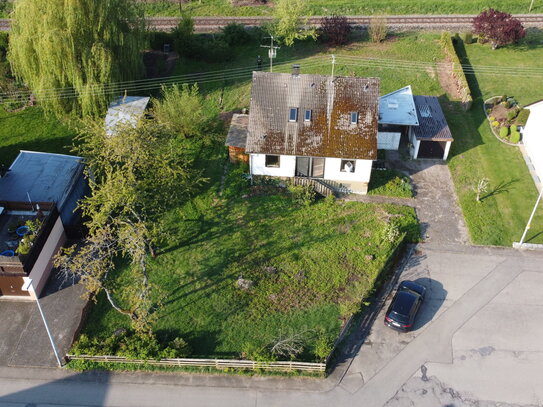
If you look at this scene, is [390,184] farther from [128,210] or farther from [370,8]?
[370,8]

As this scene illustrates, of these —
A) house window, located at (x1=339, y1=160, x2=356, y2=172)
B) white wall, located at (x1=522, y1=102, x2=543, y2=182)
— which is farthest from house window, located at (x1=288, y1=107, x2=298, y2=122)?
white wall, located at (x1=522, y1=102, x2=543, y2=182)

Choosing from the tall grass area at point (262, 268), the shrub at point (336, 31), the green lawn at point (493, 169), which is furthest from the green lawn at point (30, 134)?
the green lawn at point (493, 169)

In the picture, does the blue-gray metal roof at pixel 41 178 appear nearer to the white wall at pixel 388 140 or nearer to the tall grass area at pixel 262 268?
the tall grass area at pixel 262 268

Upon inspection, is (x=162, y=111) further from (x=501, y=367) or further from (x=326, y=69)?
(x=501, y=367)

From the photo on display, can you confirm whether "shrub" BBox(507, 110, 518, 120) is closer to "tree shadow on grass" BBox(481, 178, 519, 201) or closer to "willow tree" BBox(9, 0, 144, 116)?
"tree shadow on grass" BBox(481, 178, 519, 201)

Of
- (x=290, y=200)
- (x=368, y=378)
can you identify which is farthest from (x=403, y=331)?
(x=290, y=200)

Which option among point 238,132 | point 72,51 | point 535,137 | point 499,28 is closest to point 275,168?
point 238,132

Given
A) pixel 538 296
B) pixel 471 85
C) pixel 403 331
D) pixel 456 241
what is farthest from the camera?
pixel 471 85
